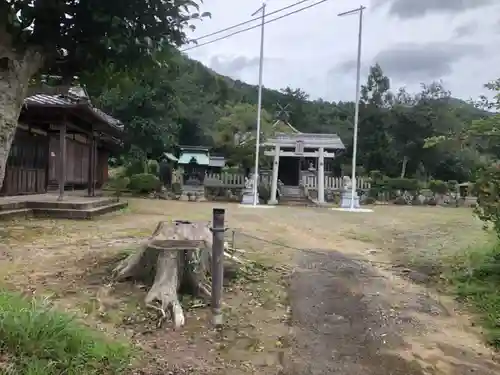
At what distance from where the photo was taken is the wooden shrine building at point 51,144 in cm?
1174

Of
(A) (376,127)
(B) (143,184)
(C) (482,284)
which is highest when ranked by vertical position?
(A) (376,127)

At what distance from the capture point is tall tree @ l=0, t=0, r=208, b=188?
320 centimetres

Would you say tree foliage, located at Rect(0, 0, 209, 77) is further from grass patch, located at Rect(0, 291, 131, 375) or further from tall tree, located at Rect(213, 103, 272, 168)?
tall tree, located at Rect(213, 103, 272, 168)

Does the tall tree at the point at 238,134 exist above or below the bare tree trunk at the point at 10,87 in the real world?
above

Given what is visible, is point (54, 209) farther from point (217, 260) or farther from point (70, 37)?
point (217, 260)

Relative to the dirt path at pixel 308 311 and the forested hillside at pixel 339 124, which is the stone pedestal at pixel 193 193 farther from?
the dirt path at pixel 308 311

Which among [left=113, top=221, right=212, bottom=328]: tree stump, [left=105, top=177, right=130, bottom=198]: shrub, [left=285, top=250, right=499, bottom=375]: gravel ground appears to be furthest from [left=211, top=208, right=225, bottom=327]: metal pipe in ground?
[left=105, top=177, right=130, bottom=198]: shrub

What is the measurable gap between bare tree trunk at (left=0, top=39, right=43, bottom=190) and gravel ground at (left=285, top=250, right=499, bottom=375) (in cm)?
242

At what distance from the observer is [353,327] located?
12.8 ft

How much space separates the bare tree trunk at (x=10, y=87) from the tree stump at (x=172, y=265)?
66.3 inches

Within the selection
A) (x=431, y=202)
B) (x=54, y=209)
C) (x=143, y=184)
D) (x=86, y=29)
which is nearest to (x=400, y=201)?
(x=431, y=202)

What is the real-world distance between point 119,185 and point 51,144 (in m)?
4.16

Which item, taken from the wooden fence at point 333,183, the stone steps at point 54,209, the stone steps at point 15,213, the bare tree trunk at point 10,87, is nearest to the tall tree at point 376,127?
the wooden fence at point 333,183

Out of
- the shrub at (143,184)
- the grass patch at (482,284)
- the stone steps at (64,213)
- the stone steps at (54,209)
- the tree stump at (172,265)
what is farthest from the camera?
the shrub at (143,184)
